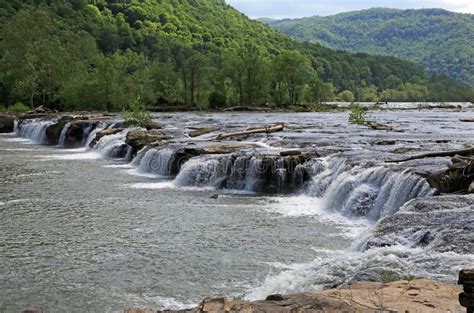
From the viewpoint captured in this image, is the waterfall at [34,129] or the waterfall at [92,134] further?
the waterfall at [34,129]

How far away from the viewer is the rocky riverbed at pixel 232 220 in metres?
10.4

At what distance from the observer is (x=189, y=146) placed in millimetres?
27281

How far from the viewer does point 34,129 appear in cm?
4725

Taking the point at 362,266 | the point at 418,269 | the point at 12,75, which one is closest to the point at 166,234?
the point at 362,266

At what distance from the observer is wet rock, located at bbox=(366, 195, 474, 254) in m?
10.7

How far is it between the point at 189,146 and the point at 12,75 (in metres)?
52.5

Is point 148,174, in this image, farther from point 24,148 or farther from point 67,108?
point 67,108

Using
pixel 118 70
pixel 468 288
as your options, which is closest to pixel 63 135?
pixel 118 70

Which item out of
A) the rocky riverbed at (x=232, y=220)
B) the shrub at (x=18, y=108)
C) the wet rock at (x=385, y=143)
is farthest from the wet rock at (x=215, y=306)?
the shrub at (x=18, y=108)

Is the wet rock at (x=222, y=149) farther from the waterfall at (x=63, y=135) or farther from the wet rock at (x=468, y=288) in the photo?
the waterfall at (x=63, y=135)

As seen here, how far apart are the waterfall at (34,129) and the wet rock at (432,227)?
37106 mm

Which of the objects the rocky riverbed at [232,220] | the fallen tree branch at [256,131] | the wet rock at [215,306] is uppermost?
the fallen tree branch at [256,131]

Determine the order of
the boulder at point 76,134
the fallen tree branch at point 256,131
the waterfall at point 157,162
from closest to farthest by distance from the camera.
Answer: the waterfall at point 157,162 → the fallen tree branch at point 256,131 → the boulder at point 76,134

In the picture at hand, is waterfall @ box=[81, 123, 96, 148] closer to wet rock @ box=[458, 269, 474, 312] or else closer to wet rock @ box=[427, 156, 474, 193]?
wet rock @ box=[427, 156, 474, 193]
